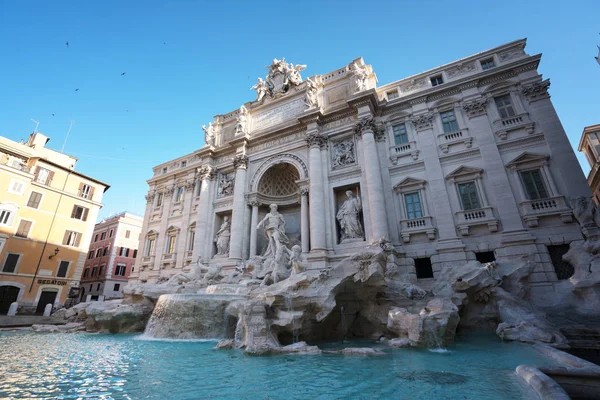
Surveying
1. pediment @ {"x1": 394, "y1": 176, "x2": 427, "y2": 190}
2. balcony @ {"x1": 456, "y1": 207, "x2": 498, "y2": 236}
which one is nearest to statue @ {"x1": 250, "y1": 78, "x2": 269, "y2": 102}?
pediment @ {"x1": 394, "y1": 176, "x2": 427, "y2": 190}

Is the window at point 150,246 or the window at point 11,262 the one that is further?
the window at point 150,246

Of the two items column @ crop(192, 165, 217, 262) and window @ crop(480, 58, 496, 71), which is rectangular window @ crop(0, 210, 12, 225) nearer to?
column @ crop(192, 165, 217, 262)

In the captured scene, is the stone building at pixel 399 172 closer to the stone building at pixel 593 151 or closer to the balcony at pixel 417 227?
the balcony at pixel 417 227

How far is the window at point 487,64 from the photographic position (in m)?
15.5

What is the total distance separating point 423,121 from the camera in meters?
15.8

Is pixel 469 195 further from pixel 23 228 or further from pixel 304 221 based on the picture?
pixel 23 228

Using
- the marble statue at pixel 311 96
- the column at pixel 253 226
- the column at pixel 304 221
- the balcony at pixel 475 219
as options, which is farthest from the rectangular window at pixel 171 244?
the balcony at pixel 475 219

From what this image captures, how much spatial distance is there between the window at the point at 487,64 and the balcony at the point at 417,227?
9.26 m

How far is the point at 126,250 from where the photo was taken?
35.4 meters

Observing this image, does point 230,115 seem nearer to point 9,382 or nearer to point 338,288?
point 338,288

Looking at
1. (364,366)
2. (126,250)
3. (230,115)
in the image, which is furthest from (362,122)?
(126,250)

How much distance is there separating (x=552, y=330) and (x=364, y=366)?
6.24 meters

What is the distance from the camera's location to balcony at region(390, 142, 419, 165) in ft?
50.8

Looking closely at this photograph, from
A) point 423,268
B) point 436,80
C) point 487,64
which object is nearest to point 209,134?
point 436,80
